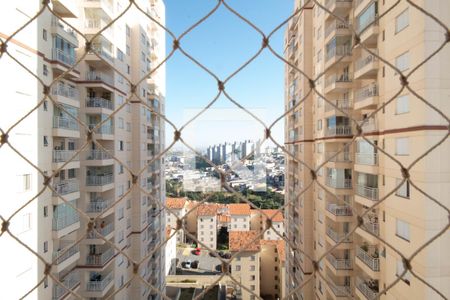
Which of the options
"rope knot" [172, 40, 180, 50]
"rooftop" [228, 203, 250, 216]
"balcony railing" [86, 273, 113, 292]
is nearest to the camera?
"rope knot" [172, 40, 180, 50]

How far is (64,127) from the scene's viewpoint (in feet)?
11.2

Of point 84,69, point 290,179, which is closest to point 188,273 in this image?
point 290,179

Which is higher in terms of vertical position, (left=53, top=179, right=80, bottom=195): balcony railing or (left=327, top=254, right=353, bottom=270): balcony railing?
(left=53, top=179, right=80, bottom=195): balcony railing

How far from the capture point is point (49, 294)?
319 centimetres

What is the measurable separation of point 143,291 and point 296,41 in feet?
19.3

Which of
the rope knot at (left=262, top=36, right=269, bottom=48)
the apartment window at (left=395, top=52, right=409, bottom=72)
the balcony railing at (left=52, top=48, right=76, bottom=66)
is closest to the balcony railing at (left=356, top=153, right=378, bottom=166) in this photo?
the apartment window at (left=395, top=52, right=409, bottom=72)

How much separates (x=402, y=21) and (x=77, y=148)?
4.11 meters

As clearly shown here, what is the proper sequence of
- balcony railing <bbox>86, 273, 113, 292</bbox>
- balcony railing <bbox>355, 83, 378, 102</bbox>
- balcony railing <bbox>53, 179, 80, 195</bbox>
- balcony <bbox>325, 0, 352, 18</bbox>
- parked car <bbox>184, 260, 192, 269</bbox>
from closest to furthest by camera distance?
balcony railing <bbox>355, 83, 378, 102</bbox>
balcony railing <bbox>53, 179, 80, 195</bbox>
balcony <bbox>325, 0, 352, 18</bbox>
balcony railing <bbox>86, 273, 113, 292</bbox>
parked car <bbox>184, 260, 192, 269</bbox>

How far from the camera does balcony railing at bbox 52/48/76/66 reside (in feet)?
10.7

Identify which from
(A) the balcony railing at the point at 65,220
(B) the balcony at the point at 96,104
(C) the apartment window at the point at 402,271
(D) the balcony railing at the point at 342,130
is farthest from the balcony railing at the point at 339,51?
(A) the balcony railing at the point at 65,220

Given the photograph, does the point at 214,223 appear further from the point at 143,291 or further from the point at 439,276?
the point at 439,276

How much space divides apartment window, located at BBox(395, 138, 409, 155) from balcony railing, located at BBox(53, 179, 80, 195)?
3.51 m

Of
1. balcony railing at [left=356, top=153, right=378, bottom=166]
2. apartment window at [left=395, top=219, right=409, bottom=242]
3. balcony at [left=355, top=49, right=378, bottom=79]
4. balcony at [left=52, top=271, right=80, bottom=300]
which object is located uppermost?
balcony at [left=355, top=49, right=378, bottom=79]

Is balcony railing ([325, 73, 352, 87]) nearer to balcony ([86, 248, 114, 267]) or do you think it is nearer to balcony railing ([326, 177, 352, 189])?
balcony railing ([326, 177, 352, 189])
